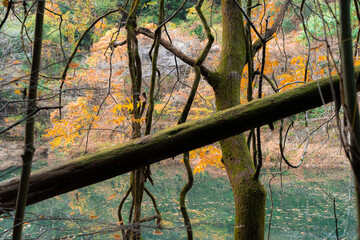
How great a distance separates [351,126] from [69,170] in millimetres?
990

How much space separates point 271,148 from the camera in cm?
1046

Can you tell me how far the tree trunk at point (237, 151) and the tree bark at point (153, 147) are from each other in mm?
793

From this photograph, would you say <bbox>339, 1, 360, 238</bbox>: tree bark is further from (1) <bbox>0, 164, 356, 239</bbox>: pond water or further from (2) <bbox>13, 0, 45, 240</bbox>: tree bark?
(1) <bbox>0, 164, 356, 239</bbox>: pond water

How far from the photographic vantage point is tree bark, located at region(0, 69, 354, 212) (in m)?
1.16

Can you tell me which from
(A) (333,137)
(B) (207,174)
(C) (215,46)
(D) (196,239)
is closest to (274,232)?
(D) (196,239)

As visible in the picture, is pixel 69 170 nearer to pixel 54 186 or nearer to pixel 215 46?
pixel 54 186

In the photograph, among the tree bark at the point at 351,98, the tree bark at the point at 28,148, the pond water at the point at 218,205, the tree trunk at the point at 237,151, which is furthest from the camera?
the pond water at the point at 218,205

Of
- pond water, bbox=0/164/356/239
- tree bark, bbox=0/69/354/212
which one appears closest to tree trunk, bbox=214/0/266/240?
tree bark, bbox=0/69/354/212

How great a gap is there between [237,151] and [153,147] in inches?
37.8

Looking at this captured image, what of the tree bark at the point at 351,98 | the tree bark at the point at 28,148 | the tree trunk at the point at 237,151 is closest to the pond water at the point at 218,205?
the tree trunk at the point at 237,151

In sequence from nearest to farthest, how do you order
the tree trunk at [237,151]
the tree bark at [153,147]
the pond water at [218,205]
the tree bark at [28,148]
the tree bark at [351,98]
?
the tree bark at [351,98] → the tree bark at [28,148] → the tree bark at [153,147] → the tree trunk at [237,151] → the pond water at [218,205]

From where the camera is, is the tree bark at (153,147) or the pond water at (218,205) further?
the pond water at (218,205)

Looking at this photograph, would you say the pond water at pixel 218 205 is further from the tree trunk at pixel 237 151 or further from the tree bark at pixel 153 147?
the tree bark at pixel 153 147

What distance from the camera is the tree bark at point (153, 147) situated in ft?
3.82
